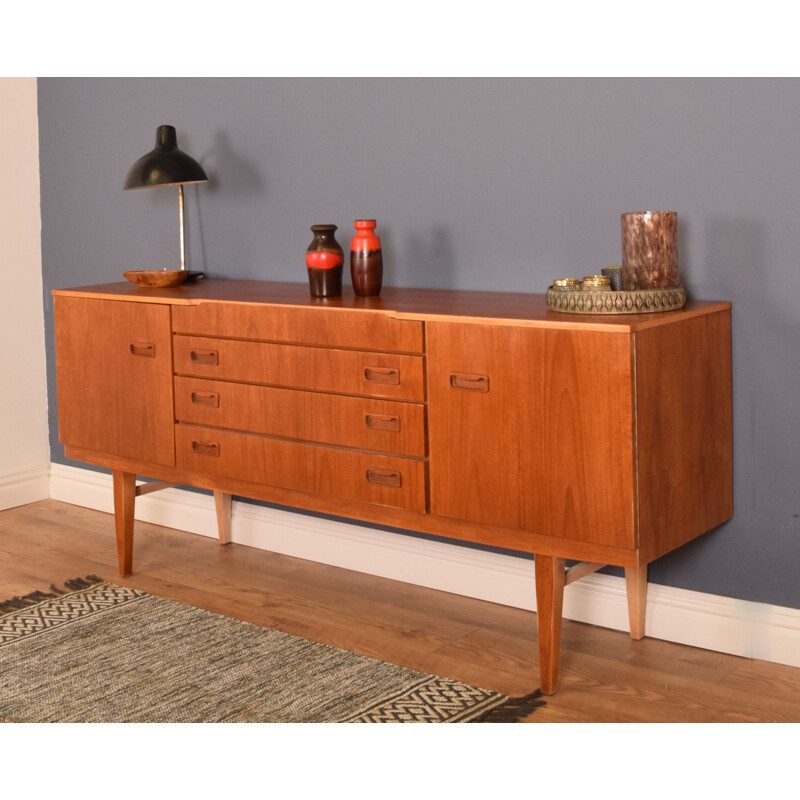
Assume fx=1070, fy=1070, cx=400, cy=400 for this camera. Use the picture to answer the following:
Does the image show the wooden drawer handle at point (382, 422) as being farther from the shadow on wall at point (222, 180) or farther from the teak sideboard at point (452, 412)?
the shadow on wall at point (222, 180)

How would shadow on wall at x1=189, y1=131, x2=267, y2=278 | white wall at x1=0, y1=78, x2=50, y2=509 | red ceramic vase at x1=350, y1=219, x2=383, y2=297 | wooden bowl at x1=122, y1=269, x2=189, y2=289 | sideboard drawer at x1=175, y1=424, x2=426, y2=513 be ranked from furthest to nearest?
white wall at x1=0, y1=78, x2=50, y2=509, shadow on wall at x1=189, y1=131, x2=267, y2=278, wooden bowl at x1=122, y1=269, x2=189, y2=289, red ceramic vase at x1=350, y1=219, x2=383, y2=297, sideboard drawer at x1=175, y1=424, x2=426, y2=513

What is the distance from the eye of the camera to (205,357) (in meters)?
2.79

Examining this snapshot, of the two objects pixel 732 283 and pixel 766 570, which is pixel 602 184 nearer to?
pixel 732 283

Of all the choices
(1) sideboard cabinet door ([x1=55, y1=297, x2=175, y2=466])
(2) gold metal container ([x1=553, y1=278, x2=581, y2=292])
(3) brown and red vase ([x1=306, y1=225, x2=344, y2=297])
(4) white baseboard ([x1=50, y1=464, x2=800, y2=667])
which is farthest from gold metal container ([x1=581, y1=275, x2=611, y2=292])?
(1) sideboard cabinet door ([x1=55, y1=297, x2=175, y2=466])

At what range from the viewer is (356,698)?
233 centimetres

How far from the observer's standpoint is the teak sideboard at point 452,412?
7.04 feet

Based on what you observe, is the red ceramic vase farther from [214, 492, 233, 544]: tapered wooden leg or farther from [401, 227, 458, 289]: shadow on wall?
[214, 492, 233, 544]: tapered wooden leg

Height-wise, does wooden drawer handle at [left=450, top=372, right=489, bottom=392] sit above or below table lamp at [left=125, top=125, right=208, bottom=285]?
below

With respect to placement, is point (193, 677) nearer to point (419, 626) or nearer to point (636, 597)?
point (419, 626)

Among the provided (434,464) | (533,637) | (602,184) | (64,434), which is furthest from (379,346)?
(64,434)

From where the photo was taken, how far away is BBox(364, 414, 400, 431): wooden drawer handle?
2.44m

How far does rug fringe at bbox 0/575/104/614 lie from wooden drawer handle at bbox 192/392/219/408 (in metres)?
0.68

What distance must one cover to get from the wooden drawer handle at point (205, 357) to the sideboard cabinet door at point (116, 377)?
0.09m

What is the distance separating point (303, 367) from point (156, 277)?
724mm
